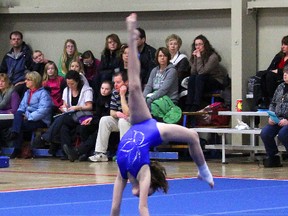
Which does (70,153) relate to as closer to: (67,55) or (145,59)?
(145,59)

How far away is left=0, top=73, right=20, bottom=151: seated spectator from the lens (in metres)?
15.2

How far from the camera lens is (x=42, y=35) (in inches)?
671

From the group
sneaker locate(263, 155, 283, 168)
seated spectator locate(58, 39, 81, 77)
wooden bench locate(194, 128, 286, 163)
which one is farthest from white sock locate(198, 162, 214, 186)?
seated spectator locate(58, 39, 81, 77)

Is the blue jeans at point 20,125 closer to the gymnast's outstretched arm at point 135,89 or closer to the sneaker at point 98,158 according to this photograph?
the sneaker at point 98,158

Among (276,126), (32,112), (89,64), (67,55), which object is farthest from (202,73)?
(32,112)

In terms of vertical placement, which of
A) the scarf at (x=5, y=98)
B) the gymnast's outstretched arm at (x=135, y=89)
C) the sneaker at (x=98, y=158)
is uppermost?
the gymnast's outstretched arm at (x=135, y=89)

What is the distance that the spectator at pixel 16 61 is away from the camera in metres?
16.0

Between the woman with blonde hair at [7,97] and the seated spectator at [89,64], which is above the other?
the seated spectator at [89,64]

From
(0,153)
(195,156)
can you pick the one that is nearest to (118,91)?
(0,153)

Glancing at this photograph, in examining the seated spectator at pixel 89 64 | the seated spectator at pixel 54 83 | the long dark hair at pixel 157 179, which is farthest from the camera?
the seated spectator at pixel 89 64

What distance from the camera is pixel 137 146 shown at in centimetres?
610

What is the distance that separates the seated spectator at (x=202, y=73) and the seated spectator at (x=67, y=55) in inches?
87.8

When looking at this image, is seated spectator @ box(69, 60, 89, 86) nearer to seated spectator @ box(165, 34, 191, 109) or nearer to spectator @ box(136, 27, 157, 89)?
spectator @ box(136, 27, 157, 89)

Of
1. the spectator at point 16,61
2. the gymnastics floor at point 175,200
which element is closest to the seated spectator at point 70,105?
the spectator at point 16,61
